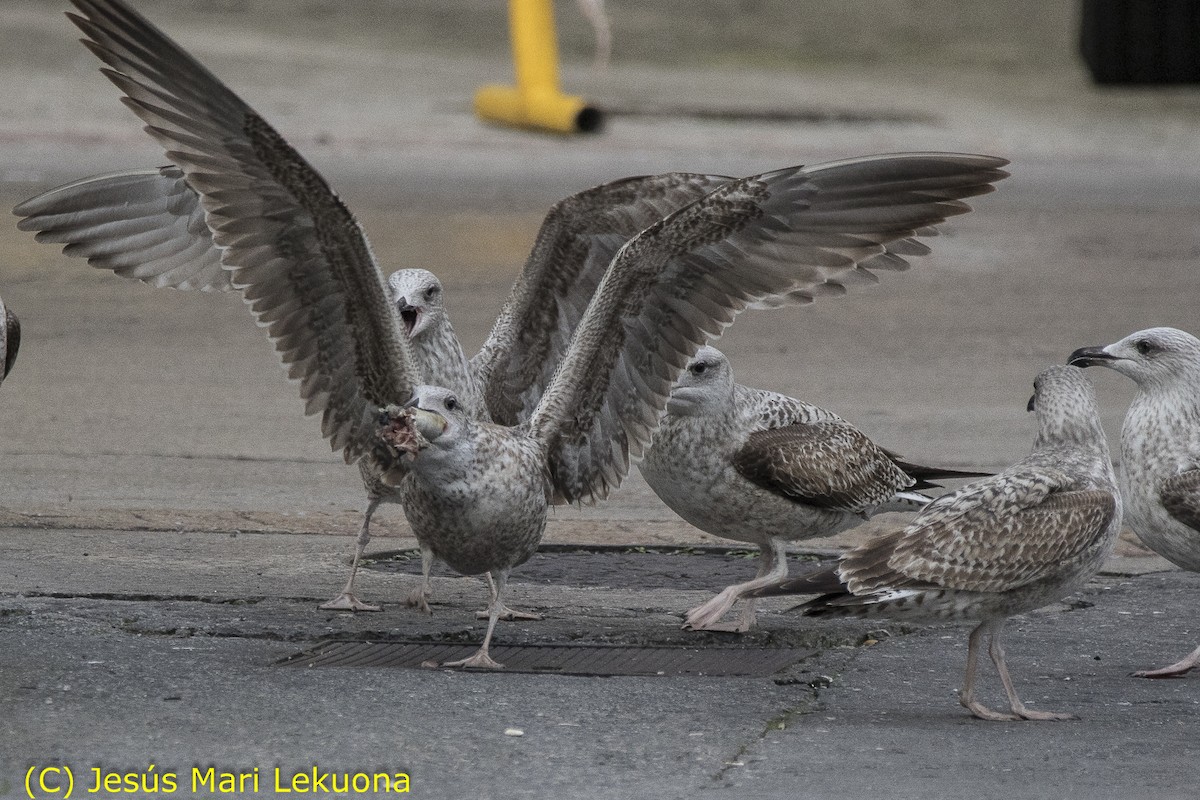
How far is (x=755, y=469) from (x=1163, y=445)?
4.56 ft

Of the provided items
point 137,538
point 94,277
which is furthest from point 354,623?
point 94,277

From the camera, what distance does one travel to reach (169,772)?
4906 millimetres

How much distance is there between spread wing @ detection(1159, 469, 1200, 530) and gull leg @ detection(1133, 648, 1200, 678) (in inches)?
17.0

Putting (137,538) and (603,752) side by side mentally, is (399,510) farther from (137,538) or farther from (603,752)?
(603,752)

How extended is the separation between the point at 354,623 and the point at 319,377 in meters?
0.93

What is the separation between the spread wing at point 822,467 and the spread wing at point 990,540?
0.97 meters

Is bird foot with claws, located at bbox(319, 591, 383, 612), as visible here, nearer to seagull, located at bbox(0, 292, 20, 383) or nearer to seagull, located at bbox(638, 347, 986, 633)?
seagull, located at bbox(638, 347, 986, 633)

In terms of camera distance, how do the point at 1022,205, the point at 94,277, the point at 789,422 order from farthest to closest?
1. the point at 1022,205
2. the point at 94,277
3. the point at 789,422

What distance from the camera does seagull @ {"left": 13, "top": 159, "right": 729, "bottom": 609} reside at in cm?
738

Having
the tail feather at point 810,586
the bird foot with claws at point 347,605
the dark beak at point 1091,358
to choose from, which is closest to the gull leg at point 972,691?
the tail feather at point 810,586

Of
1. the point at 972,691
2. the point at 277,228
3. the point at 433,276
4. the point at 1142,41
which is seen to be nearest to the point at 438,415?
the point at 277,228

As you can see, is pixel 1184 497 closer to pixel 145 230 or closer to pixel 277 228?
pixel 277 228

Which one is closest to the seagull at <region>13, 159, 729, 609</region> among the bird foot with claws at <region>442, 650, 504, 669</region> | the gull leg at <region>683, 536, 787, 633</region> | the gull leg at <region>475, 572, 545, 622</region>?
the gull leg at <region>475, 572, 545, 622</region>

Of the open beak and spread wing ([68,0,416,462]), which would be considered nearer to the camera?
spread wing ([68,0,416,462])
